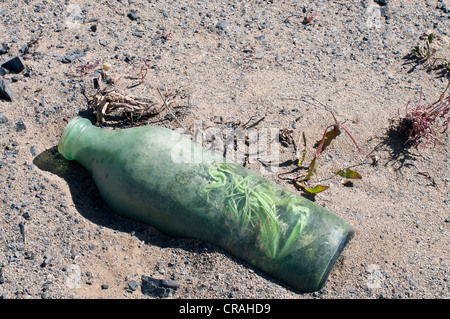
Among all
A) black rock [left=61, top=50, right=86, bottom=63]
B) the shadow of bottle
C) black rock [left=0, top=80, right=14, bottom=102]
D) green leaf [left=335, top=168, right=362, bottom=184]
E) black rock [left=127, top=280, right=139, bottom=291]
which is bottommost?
black rock [left=127, top=280, right=139, bottom=291]

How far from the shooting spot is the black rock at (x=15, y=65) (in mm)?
2764

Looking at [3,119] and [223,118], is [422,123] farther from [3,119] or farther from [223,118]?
[3,119]

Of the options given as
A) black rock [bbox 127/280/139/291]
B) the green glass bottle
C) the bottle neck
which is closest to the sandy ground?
black rock [bbox 127/280/139/291]

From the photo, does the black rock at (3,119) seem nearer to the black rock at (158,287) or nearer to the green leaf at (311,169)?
the black rock at (158,287)

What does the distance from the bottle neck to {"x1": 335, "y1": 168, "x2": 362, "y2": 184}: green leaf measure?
4.06 ft

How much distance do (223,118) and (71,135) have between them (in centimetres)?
86

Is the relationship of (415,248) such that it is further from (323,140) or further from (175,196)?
(175,196)

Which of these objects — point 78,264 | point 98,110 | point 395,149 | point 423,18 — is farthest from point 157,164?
point 423,18

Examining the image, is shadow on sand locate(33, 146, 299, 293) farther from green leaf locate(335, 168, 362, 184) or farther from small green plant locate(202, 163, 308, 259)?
green leaf locate(335, 168, 362, 184)

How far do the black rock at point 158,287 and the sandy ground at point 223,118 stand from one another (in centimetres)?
2

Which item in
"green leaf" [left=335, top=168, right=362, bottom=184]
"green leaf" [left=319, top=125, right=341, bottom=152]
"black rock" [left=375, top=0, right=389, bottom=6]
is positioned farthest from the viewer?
"black rock" [left=375, top=0, right=389, bottom=6]

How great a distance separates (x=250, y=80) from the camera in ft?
9.51

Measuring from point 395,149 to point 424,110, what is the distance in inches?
11.2

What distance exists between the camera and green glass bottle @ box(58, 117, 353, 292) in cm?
190
